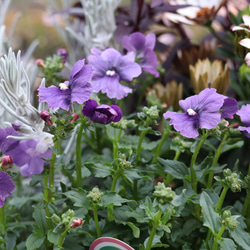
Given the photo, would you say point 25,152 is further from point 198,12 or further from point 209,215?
point 198,12

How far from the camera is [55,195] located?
1.91ft

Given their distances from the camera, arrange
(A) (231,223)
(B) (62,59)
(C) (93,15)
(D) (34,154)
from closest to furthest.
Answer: (A) (231,223) → (D) (34,154) → (B) (62,59) → (C) (93,15)

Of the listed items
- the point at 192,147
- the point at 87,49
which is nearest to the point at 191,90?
the point at 87,49

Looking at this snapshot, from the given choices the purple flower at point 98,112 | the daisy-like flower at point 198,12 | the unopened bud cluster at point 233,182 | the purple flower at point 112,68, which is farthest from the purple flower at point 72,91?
the daisy-like flower at point 198,12

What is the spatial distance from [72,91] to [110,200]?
164 mm

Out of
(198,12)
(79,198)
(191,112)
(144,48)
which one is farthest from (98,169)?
(198,12)

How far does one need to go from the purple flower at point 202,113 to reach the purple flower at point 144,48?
0.20 metres

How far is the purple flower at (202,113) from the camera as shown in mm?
494

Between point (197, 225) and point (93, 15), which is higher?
point (93, 15)

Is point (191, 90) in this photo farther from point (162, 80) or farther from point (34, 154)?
point (34, 154)

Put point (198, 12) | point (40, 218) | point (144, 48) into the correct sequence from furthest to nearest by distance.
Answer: point (198, 12) < point (144, 48) < point (40, 218)

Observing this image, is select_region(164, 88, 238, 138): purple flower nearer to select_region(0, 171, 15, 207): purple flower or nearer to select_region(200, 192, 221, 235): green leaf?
select_region(200, 192, 221, 235): green leaf

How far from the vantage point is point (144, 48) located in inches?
28.2

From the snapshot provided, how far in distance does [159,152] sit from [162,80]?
0.36 m
